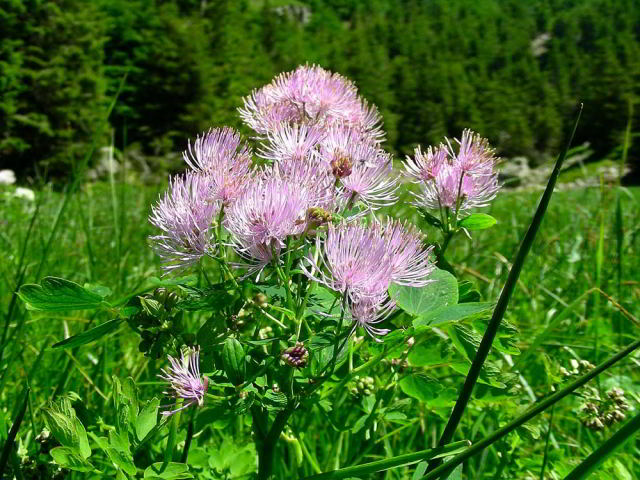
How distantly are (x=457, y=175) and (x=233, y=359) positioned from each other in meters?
0.46

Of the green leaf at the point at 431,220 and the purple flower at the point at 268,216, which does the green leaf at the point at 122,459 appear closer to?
the purple flower at the point at 268,216

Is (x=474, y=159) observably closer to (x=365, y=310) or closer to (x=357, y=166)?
(x=357, y=166)

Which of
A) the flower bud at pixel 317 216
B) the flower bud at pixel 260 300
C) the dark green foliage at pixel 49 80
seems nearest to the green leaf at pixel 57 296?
the flower bud at pixel 260 300

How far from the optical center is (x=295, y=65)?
141 feet

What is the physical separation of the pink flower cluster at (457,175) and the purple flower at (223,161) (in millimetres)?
287

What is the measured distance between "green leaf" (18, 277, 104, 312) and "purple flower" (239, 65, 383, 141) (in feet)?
1.45

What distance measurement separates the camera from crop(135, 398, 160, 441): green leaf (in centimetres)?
85

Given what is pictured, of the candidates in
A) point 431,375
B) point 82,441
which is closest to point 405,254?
point 82,441

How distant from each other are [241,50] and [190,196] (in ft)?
130

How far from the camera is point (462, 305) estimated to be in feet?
2.72

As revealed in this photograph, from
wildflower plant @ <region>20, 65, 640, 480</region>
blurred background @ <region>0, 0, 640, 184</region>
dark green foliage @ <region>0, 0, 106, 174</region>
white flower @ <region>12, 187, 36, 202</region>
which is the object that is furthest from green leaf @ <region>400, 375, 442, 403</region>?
dark green foliage @ <region>0, 0, 106, 174</region>

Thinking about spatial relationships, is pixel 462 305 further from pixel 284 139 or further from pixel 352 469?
pixel 284 139

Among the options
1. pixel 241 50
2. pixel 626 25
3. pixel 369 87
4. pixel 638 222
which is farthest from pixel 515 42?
pixel 638 222

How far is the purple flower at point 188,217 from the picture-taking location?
83 centimetres
